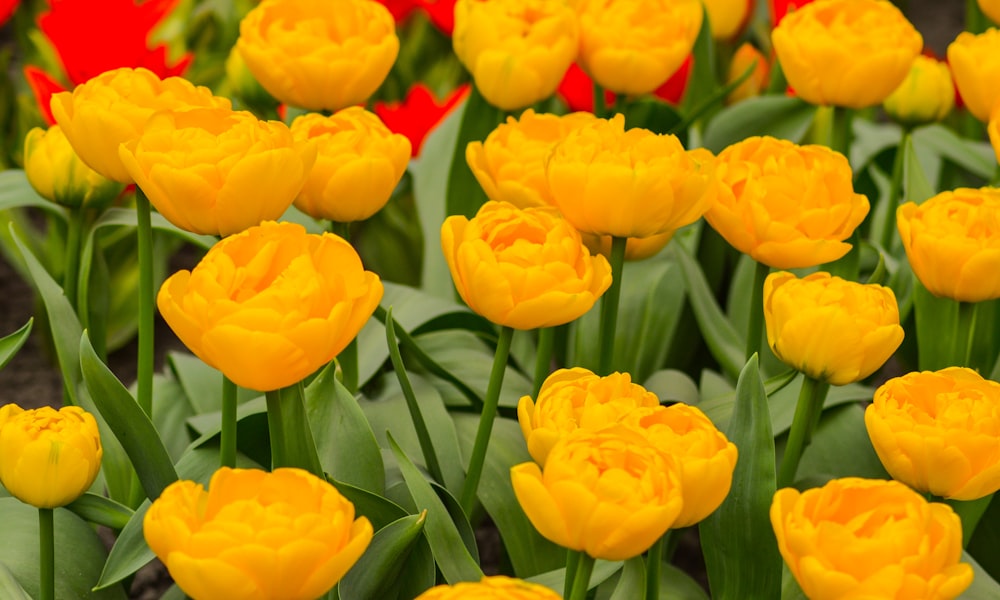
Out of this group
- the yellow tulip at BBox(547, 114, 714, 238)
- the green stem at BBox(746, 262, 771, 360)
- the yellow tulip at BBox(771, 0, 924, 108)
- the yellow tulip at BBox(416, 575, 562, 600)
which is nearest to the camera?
the yellow tulip at BBox(416, 575, 562, 600)

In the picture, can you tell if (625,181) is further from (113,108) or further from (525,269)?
(113,108)

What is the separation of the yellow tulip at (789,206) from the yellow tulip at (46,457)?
43 centimetres

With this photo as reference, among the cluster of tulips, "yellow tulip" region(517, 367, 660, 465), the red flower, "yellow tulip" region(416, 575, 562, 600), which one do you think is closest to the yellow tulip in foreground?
the cluster of tulips

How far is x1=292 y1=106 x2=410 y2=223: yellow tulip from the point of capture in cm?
85

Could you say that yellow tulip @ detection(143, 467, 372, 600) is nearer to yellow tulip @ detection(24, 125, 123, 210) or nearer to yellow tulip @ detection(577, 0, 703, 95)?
yellow tulip @ detection(24, 125, 123, 210)

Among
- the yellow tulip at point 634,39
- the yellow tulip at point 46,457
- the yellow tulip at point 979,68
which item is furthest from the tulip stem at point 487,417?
the yellow tulip at point 979,68

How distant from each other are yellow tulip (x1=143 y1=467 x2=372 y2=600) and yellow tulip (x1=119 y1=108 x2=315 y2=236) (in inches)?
7.2

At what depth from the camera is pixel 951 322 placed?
104 centimetres

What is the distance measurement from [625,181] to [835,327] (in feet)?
0.49

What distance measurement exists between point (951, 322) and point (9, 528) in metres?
0.73

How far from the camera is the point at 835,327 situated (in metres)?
0.76

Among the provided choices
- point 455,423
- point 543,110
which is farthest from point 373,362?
point 543,110

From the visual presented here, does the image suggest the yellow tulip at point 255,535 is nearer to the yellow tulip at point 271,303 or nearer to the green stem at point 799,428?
the yellow tulip at point 271,303

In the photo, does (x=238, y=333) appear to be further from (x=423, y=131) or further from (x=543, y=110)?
(x=423, y=131)
